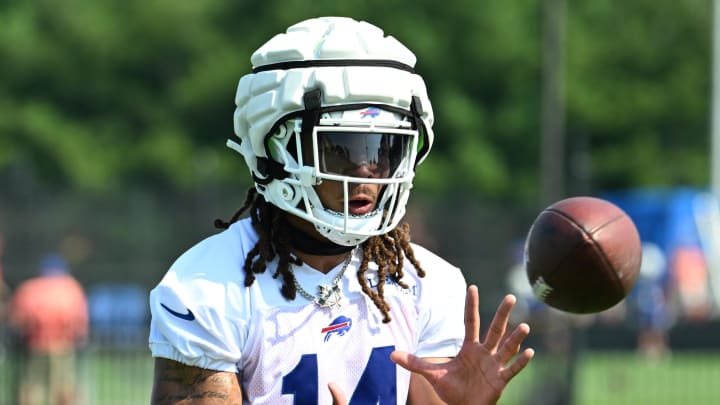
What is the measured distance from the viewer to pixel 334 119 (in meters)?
3.80

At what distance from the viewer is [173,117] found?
1534 inches

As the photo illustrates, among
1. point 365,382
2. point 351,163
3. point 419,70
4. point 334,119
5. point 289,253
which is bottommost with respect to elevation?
point 419,70

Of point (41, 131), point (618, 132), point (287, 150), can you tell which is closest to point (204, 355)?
point (287, 150)

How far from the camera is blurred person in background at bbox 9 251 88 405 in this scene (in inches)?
542

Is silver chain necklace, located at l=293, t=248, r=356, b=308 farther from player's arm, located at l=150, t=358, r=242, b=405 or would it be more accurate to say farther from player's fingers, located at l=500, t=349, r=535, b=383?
player's fingers, located at l=500, t=349, r=535, b=383

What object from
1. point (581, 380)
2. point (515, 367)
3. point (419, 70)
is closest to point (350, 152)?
point (515, 367)

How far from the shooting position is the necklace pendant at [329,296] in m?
3.89

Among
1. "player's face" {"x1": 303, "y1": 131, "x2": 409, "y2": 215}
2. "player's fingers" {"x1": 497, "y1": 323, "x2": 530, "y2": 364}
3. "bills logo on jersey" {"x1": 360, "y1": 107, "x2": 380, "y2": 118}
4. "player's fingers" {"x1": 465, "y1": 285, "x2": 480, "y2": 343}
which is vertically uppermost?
"bills logo on jersey" {"x1": 360, "y1": 107, "x2": 380, "y2": 118}

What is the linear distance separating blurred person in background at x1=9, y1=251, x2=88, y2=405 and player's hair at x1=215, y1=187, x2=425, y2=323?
1004cm

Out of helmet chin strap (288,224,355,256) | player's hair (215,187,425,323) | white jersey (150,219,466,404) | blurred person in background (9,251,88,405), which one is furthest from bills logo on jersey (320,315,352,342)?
blurred person in background (9,251,88,405)

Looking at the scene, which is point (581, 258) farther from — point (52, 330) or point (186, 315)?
point (52, 330)

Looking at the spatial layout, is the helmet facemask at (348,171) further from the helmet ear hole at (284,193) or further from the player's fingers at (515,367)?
the player's fingers at (515,367)

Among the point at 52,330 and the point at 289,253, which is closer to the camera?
the point at 289,253

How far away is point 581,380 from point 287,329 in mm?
12116
